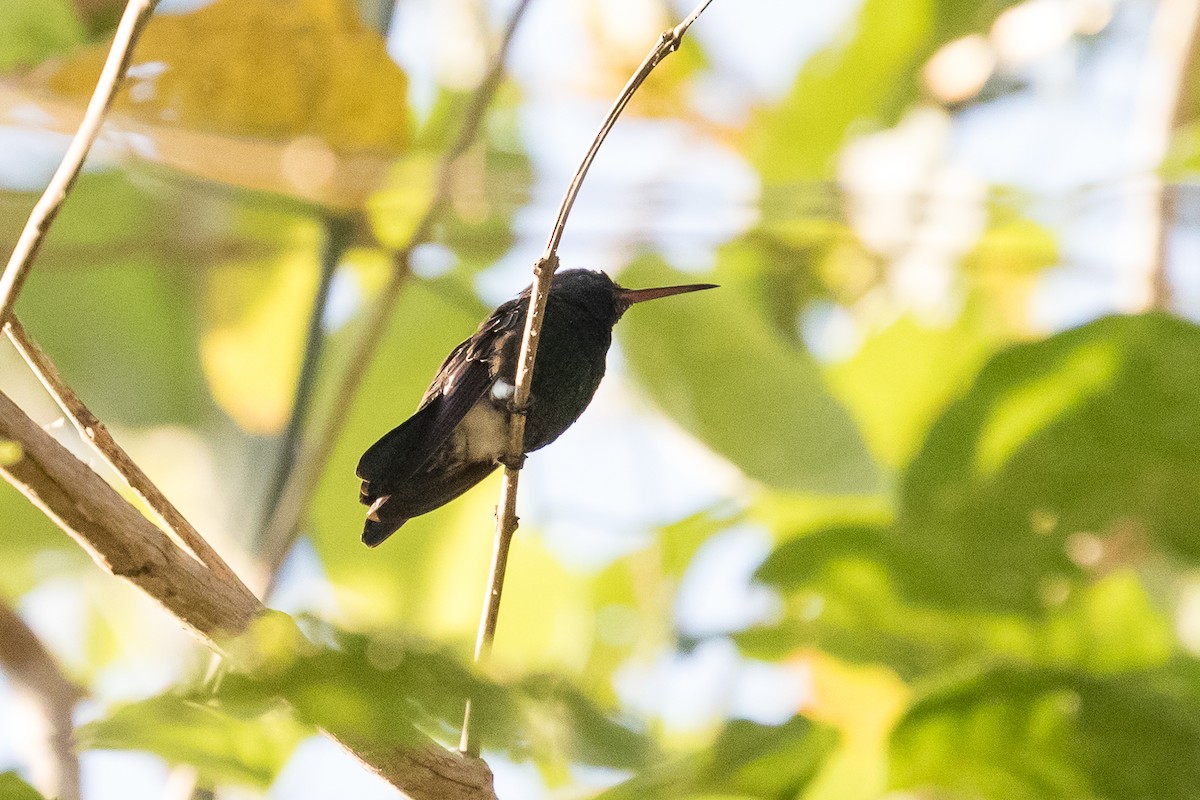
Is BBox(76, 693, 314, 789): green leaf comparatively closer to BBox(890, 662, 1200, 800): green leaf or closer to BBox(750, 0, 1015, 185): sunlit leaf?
BBox(890, 662, 1200, 800): green leaf

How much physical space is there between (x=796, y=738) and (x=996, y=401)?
67cm

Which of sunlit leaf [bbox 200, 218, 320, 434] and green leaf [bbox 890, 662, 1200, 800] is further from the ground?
sunlit leaf [bbox 200, 218, 320, 434]

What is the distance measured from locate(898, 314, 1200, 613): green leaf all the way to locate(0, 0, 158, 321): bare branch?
4.68 ft

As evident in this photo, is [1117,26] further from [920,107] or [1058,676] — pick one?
[1058,676]

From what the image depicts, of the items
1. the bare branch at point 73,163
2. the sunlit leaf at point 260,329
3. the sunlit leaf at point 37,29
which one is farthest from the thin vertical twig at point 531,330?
the sunlit leaf at point 37,29

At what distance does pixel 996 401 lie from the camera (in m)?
1.85

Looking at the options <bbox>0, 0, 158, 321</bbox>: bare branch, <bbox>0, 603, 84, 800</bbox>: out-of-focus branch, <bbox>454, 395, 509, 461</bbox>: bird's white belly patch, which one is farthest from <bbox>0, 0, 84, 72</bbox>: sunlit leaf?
<bbox>0, 0, 158, 321</bbox>: bare branch

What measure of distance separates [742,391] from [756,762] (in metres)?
0.74

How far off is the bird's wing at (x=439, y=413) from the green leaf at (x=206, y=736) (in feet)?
1.06

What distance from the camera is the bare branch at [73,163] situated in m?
0.70

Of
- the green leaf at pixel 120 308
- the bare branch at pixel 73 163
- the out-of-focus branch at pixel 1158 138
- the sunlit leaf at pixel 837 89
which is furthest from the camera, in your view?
the sunlit leaf at pixel 837 89

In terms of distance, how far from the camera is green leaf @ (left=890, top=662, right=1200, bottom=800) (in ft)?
4.81

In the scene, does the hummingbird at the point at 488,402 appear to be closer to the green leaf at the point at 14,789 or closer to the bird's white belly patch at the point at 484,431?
the bird's white belly patch at the point at 484,431

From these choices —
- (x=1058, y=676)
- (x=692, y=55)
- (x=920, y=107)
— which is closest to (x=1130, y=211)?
(x=920, y=107)
